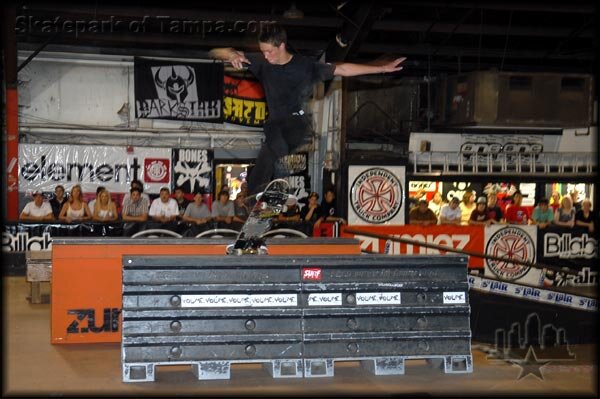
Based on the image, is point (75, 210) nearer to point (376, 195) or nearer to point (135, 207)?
point (135, 207)

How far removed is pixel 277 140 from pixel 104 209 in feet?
27.8

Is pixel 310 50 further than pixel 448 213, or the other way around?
pixel 310 50

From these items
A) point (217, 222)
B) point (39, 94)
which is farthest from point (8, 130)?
point (217, 222)

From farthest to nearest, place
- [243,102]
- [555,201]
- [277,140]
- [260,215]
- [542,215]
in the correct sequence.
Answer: [555,201] < [243,102] < [542,215] < [260,215] < [277,140]

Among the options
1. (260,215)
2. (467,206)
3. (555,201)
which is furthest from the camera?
(555,201)

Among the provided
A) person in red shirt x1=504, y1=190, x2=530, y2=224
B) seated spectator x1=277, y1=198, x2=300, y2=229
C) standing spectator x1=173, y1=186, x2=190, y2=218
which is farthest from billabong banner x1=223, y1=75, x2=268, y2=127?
person in red shirt x1=504, y1=190, x2=530, y2=224

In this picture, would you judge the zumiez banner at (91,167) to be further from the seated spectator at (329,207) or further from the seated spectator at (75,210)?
the seated spectator at (329,207)

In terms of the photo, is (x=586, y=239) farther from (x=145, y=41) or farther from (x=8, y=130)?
(x=8, y=130)

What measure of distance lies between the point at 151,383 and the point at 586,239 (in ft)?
39.3

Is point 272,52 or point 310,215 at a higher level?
point 272,52

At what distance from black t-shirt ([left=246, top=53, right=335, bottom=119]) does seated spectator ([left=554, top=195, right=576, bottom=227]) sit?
11.0 metres

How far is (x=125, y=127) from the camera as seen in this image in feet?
55.9

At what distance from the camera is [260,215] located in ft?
23.4

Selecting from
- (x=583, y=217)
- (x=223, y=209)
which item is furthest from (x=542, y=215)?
(x=223, y=209)
